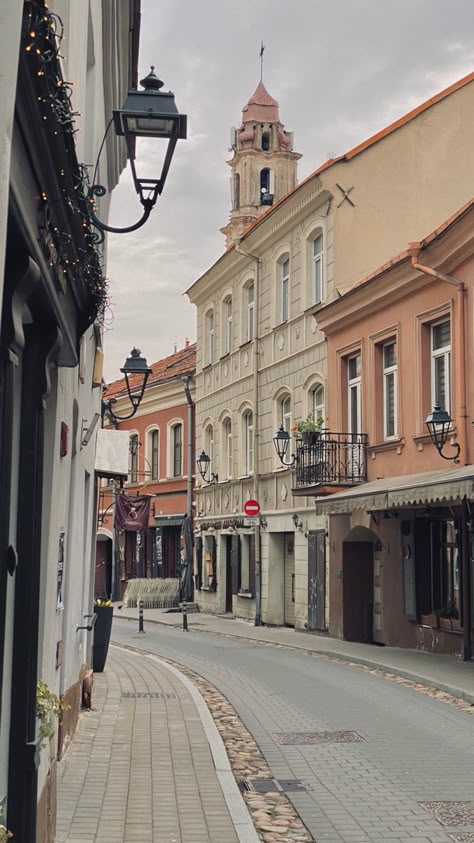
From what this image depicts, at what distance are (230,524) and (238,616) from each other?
277 centimetres

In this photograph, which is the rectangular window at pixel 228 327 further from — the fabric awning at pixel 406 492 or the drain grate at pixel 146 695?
the drain grate at pixel 146 695

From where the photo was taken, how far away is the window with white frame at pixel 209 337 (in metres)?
34.7

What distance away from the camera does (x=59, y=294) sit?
18.7 feet

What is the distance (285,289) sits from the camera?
91.1 feet

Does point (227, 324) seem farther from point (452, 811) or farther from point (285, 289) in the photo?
point (452, 811)

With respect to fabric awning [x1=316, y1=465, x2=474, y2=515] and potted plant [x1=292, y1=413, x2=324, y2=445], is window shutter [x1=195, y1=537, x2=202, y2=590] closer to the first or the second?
potted plant [x1=292, y1=413, x2=324, y2=445]

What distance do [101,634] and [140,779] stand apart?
626 cm

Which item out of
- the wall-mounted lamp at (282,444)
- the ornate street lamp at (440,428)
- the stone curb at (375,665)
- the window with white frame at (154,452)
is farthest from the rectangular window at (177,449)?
the ornate street lamp at (440,428)

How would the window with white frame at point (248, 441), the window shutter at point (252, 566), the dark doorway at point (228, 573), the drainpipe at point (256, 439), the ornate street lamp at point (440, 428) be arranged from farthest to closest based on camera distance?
the dark doorway at point (228, 573), the window with white frame at point (248, 441), the window shutter at point (252, 566), the drainpipe at point (256, 439), the ornate street lamp at point (440, 428)

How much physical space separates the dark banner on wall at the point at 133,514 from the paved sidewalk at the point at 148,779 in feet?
71.1

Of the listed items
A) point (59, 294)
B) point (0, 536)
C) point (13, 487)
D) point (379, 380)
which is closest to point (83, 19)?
point (59, 294)

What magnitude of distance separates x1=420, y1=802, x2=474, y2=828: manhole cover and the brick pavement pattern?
159 centimetres

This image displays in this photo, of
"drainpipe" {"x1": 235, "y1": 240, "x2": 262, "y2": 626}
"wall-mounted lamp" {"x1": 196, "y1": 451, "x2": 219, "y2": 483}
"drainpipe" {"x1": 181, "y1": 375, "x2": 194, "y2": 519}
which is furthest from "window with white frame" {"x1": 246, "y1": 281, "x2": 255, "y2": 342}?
"drainpipe" {"x1": 181, "y1": 375, "x2": 194, "y2": 519}

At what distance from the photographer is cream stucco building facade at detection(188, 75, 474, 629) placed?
2339 cm
